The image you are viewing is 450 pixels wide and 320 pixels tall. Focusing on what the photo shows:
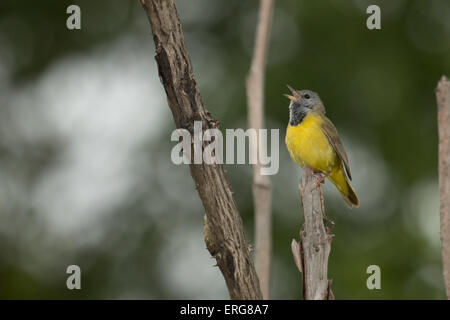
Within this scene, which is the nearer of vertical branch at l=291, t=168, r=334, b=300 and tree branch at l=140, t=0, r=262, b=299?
tree branch at l=140, t=0, r=262, b=299

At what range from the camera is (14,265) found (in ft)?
25.7

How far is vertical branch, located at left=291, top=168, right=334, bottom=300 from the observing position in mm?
3277

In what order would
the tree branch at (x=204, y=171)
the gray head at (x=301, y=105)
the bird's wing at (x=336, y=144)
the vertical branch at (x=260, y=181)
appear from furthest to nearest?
1. the gray head at (x=301, y=105)
2. the bird's wing at (x=336, y=144)
3. the vertical branch at (x=260, y=181)
4. the tree branch at (x=204, y=171)

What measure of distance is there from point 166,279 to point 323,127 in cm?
323

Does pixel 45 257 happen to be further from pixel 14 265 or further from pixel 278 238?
pixel 278 238

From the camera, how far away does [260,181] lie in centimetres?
377

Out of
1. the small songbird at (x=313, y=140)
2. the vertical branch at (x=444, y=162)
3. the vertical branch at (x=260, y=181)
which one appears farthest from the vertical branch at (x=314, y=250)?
the small songbird at (x=313, y=140)

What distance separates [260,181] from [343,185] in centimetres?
184

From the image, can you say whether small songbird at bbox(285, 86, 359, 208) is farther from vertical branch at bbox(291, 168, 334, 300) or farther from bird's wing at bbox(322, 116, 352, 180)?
vertical branch at bbox(291, 168, 334, 300)

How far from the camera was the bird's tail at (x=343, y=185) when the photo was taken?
5394 mm

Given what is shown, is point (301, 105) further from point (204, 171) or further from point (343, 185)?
point (204, 171)

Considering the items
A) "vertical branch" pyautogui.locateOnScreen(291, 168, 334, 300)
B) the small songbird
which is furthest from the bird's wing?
"vertical branch" pyautogui.locateOnScreen(291, 168, 334, 300)

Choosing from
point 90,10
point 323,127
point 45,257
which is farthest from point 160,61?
point 90,10

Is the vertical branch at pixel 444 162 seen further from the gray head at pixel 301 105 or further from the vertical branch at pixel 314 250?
the gray head at pixel 301 105
